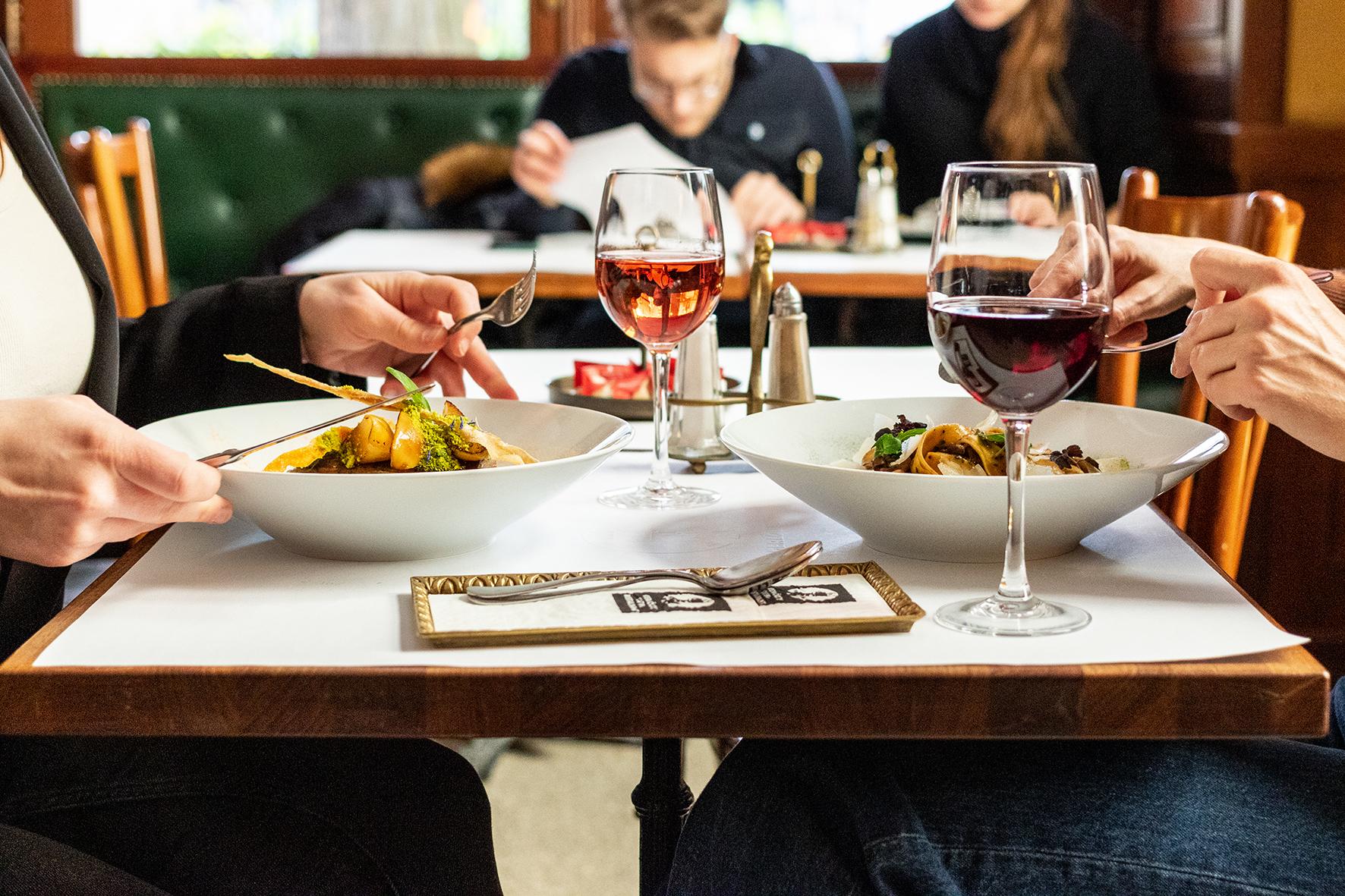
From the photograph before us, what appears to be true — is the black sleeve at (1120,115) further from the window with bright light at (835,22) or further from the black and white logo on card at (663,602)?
the black and white logo on card at (663,602)

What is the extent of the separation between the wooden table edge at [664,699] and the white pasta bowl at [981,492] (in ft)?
0.47

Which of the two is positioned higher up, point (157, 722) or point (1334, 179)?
point (1334, 179)

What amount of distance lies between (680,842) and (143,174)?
2245 mm

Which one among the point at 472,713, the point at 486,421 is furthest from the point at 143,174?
the point at 472,713

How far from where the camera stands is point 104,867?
80cm

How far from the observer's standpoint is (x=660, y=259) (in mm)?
978

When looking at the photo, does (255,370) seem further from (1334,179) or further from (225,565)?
(1334,179)

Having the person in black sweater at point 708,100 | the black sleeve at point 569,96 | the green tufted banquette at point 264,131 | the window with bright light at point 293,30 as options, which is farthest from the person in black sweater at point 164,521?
the window with bright light at point 293,30

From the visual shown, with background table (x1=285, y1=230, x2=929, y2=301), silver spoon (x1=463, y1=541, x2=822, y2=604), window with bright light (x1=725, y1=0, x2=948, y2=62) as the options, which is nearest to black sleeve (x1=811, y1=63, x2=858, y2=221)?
window with bright light (x1=725, y1=0, x2=948, y2=62)

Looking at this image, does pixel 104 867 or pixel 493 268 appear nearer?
pixel 104 867

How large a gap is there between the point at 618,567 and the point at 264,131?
3673mm

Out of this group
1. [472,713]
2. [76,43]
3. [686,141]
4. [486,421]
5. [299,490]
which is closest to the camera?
[472,713]

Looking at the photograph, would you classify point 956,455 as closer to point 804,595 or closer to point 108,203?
point 804,595

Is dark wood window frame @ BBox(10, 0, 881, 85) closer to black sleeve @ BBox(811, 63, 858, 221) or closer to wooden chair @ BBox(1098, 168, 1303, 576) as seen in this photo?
black sleeve @ BBox(811, 63, 858, 221)
